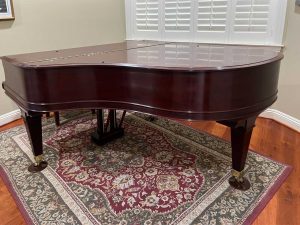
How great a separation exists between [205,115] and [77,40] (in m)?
2.41

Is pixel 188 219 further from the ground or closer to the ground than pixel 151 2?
closer to the ground

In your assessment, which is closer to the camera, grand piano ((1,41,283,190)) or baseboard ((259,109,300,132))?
grand piano ((1,41,283,190))

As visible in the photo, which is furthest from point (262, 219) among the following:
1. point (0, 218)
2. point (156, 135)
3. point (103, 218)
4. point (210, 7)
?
point (210, 7)

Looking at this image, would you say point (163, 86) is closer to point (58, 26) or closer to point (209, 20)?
point (209, 20)

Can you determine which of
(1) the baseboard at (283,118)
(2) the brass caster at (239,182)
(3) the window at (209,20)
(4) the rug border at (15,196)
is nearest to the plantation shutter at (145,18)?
(3) the window at (209,20)

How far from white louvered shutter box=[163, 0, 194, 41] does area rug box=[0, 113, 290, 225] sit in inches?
48.1

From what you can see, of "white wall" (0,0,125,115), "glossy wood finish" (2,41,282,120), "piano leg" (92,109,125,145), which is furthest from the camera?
"white wall" (0,0,125,115)

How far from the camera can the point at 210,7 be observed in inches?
104

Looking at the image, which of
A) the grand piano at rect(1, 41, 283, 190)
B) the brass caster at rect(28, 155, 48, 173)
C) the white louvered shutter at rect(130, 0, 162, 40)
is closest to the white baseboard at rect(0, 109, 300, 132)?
the brass caster at rect(28, 155, 48, 173)

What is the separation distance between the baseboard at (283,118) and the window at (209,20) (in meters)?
0.74

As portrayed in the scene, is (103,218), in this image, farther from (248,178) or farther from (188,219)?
(248,178)

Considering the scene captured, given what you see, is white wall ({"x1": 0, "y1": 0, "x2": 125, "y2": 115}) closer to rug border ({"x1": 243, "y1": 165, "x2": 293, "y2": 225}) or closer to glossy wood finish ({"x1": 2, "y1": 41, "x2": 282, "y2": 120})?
glossy wood finish ({"x1": 2, "y1": 41, "x2": 282, "y2": 120})

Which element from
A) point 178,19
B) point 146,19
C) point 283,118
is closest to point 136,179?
point 283,118

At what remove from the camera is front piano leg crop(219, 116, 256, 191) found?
1439 millimetres
